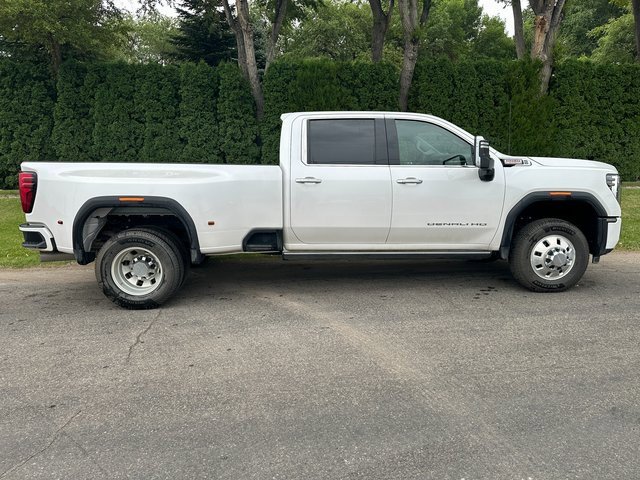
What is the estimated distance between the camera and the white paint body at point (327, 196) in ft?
17.5

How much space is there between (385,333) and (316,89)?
10.2 meters

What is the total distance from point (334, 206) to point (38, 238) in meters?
3.03

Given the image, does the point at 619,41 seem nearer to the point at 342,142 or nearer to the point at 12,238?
the point at 342,142

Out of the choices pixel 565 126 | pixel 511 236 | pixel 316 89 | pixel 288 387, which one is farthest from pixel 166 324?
pixel 565 126

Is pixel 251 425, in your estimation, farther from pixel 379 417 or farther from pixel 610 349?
pixel 610 349

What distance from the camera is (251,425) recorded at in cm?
326

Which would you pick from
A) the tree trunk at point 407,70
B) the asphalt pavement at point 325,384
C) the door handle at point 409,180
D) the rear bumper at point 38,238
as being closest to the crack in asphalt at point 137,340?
the asphalt pavement at point 325,384

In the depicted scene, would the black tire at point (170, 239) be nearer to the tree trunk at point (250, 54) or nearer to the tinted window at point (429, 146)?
the tinted window at point (429, 146)

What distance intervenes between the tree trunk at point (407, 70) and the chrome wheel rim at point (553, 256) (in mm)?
8437

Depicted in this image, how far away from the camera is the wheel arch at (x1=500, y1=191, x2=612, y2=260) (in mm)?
5793

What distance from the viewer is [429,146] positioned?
5.88 meters

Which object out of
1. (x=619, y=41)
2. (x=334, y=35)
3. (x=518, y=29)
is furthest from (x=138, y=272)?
(x=334, y=35)

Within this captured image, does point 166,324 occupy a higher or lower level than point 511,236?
lower

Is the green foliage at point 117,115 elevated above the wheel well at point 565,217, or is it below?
above
